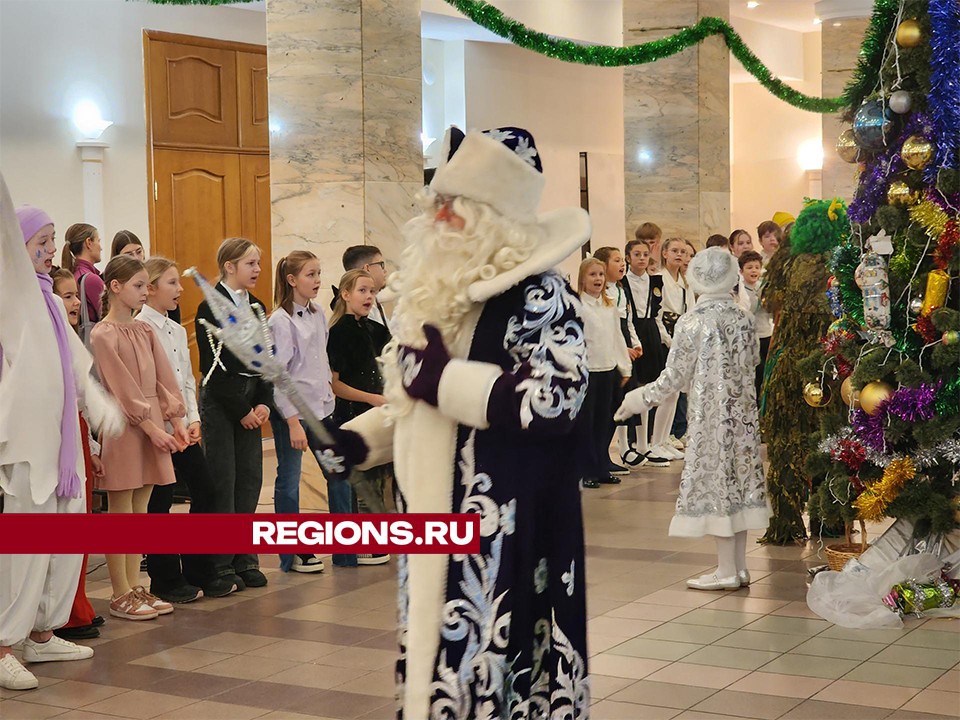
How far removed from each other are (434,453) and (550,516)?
0.32 m

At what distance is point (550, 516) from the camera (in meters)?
3.19

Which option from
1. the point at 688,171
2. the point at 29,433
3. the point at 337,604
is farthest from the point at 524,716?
the point at 688,171

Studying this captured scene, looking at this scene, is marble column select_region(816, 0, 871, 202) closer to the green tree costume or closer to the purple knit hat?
the green tree costume

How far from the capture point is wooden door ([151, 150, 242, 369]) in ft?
41.3

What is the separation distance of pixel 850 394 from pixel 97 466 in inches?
137

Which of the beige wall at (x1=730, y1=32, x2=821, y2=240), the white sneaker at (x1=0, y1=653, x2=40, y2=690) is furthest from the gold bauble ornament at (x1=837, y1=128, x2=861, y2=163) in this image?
the beige wall at (x1=730, y1=32, x2=821, y2=240)

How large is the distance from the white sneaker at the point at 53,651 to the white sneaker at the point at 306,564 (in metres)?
1.72

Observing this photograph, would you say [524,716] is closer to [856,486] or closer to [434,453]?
[434,453]

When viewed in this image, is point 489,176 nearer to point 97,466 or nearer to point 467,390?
point 467,390

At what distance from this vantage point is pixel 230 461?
6.66 metres

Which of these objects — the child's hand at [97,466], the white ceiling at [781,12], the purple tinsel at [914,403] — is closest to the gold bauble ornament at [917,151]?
the purple tinsel at [914,403]

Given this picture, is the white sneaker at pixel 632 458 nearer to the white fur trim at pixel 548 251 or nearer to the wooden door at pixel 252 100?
the wooden door at pixel 252 100

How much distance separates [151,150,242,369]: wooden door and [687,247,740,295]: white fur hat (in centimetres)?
683

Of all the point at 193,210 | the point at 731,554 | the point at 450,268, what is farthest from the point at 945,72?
the point at 193,210
